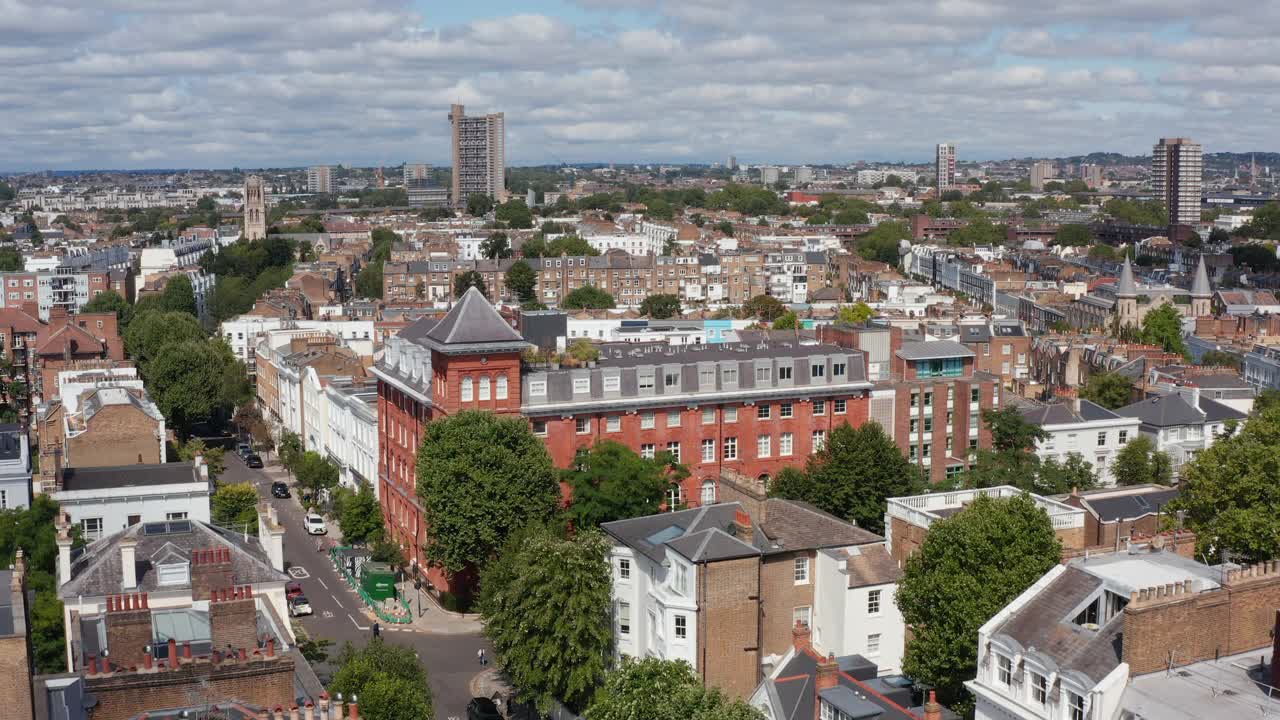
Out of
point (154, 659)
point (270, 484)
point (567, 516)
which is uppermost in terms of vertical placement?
point (154, 659)

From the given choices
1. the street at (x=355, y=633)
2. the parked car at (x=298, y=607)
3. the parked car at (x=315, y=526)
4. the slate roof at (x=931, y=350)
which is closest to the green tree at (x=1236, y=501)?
the slate roof at (x=931, y=350)

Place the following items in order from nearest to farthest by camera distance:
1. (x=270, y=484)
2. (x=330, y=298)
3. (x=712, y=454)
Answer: (x=712, y=454)
(x=270, y=484)
(x=330, y=298)

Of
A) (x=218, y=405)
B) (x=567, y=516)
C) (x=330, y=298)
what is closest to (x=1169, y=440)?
(x=567, y=516)

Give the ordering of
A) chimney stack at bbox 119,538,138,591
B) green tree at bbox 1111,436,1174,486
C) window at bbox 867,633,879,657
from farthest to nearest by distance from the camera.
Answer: green tree at bbox 1111,436,1174,486 < window at bbox 867,633,879,657 < chimney stack at bbox 119,538,138,591

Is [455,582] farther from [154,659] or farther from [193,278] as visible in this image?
[193,278]

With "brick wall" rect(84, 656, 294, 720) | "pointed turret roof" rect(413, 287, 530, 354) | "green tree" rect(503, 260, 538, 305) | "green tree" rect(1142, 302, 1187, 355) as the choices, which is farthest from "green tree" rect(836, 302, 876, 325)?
"brick wall" rect(84, 656, 294, 720)

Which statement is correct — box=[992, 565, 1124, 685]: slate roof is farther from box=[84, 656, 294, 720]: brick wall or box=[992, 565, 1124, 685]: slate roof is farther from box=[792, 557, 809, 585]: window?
box=[84, 656, 294, 720]: brick wall
